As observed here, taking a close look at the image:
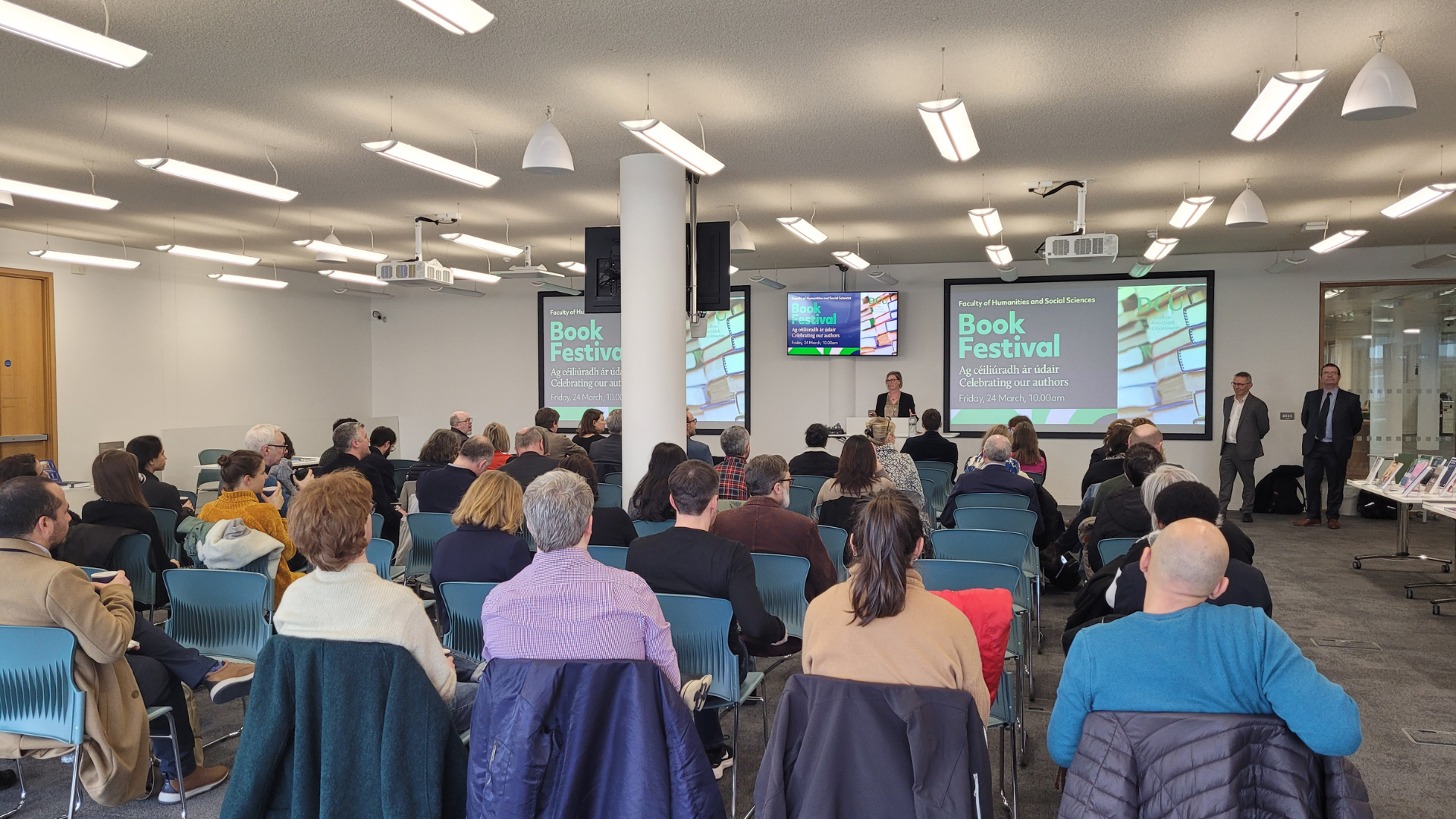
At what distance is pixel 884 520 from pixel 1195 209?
6.43 metres

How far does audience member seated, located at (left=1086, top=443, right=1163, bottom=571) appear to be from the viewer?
4453 mm

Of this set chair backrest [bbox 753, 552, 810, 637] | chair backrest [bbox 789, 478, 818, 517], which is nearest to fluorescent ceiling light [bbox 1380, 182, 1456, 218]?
chair backrest [bbox 789, 478, 818, 517]

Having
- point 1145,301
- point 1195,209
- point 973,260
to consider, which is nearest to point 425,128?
point 1195,209

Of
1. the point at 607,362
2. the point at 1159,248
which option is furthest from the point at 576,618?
the point at 607,362

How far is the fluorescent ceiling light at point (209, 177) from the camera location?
5.53m

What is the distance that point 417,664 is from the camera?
229 cm

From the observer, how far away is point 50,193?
6129mm

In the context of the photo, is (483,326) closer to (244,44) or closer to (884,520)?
(244,44)

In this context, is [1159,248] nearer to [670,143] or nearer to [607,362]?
[670,143]

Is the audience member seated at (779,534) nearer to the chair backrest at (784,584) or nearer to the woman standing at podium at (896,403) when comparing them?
the chair backrest at (784,584)

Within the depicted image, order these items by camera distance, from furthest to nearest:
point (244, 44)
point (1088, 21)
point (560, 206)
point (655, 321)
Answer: point (560, 206), point (655, 321), point (244, 44), point (1088, 21)

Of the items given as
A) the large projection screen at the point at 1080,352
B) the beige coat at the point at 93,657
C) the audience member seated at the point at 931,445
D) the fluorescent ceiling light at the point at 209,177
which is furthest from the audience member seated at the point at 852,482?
the large projection screen at the point at 1080,352

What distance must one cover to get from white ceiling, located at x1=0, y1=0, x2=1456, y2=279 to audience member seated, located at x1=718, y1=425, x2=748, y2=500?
2035 millimetres

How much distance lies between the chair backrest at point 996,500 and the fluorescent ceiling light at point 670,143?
252cm
